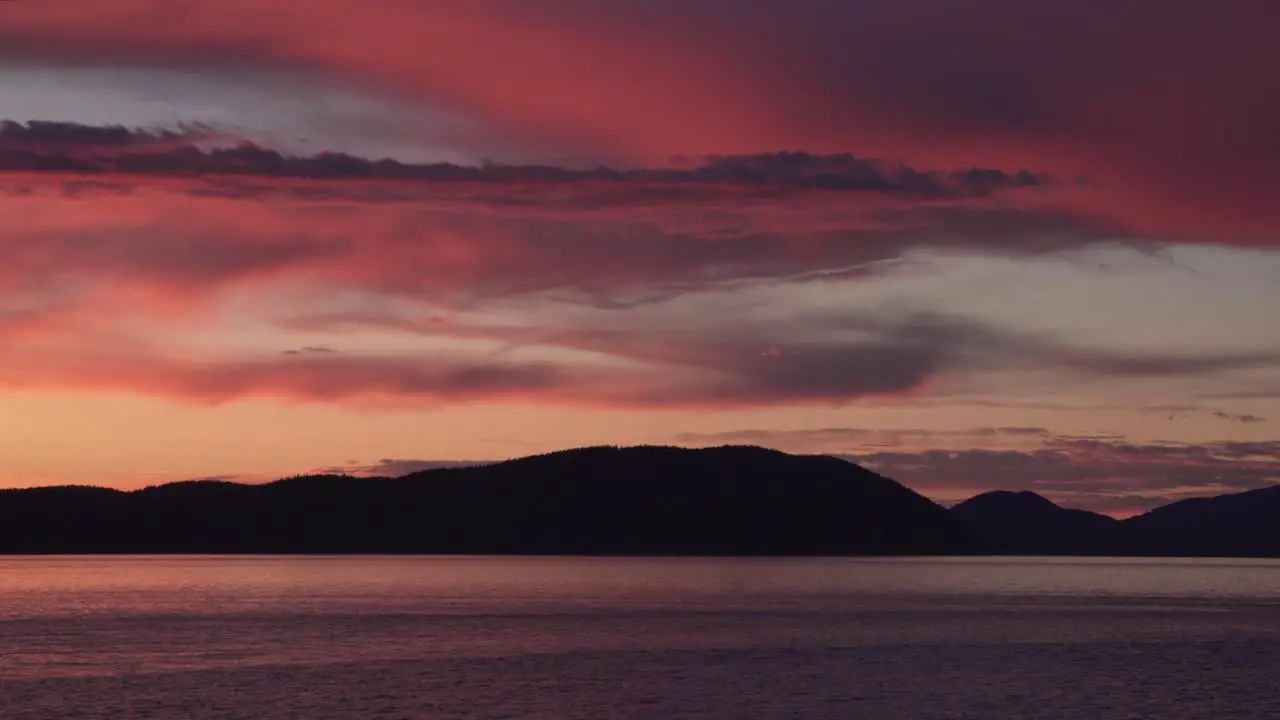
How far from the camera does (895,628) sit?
453 ft

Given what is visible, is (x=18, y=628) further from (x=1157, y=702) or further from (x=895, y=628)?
(x=1157, y=702)

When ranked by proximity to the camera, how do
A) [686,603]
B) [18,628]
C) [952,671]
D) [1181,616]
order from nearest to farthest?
[952,671] → [18,628] → [1181,616] → [686,603]

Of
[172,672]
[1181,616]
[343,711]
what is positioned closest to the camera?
[343,711]

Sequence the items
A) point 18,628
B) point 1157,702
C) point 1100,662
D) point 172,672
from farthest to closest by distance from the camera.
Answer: point 18,628, point 1100,662, point 172,672, point 1157,702

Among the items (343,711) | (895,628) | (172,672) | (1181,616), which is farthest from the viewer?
(1181,616)

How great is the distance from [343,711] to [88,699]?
1391 cm

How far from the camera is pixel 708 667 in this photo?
311ft

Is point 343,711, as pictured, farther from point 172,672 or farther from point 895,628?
point 895,628

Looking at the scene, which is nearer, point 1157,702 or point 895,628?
point 1157,702

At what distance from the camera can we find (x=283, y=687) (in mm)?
80000

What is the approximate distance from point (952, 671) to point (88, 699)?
51.3 m

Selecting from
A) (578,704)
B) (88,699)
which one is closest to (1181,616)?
(578,704)

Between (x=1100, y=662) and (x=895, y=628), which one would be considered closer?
(x=1100, y=662)

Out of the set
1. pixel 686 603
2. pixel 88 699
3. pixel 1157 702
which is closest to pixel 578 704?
pixel 88 699
